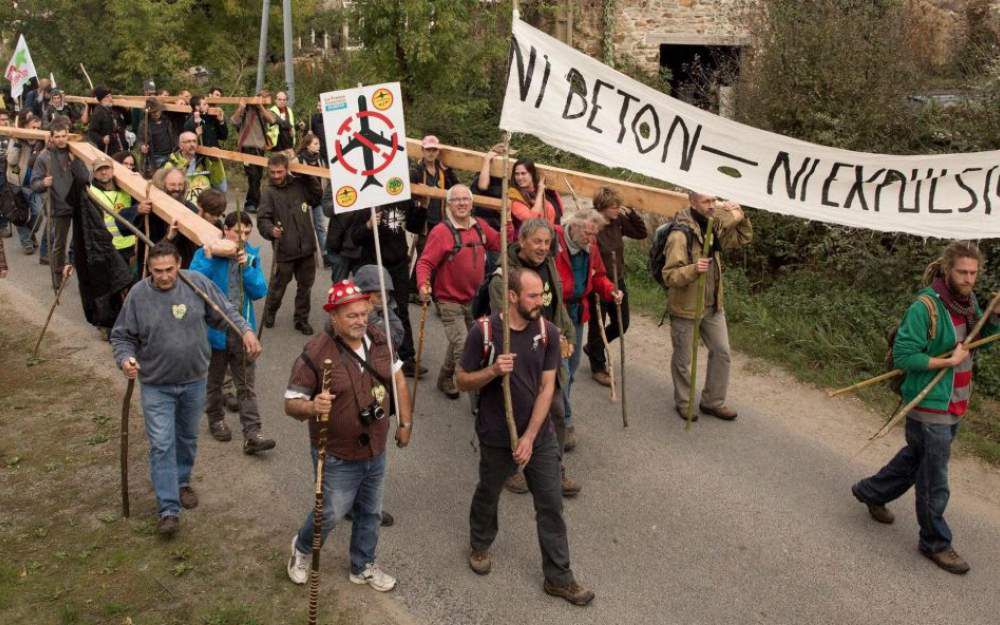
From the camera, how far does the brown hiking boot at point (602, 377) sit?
27.6 ft

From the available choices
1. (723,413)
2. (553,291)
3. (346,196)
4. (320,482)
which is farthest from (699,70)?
(320,482)

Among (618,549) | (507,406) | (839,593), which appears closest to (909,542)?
(839,593)

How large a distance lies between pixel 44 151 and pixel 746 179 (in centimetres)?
848

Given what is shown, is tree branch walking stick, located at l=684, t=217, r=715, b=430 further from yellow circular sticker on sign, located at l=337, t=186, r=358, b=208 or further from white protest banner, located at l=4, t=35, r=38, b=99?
white protest banner, located at l=4, t=35, r=38, b=99

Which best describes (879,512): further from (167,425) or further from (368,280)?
(167,425)

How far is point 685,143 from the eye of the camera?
5727 millimetres

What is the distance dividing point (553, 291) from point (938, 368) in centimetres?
244

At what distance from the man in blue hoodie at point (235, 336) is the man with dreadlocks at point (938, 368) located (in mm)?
4469

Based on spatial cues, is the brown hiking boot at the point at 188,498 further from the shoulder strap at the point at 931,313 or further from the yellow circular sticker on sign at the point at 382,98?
the shoulder strap at the point at 931,313

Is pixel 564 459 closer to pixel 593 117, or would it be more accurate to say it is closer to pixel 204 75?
pixel 593 117

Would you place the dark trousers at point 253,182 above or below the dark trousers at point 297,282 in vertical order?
above

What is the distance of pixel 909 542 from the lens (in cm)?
593

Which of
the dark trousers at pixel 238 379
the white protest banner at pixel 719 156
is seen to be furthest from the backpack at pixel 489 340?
the dark trousers at pixel 238 379

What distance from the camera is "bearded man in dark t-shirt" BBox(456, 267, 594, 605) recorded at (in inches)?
200
